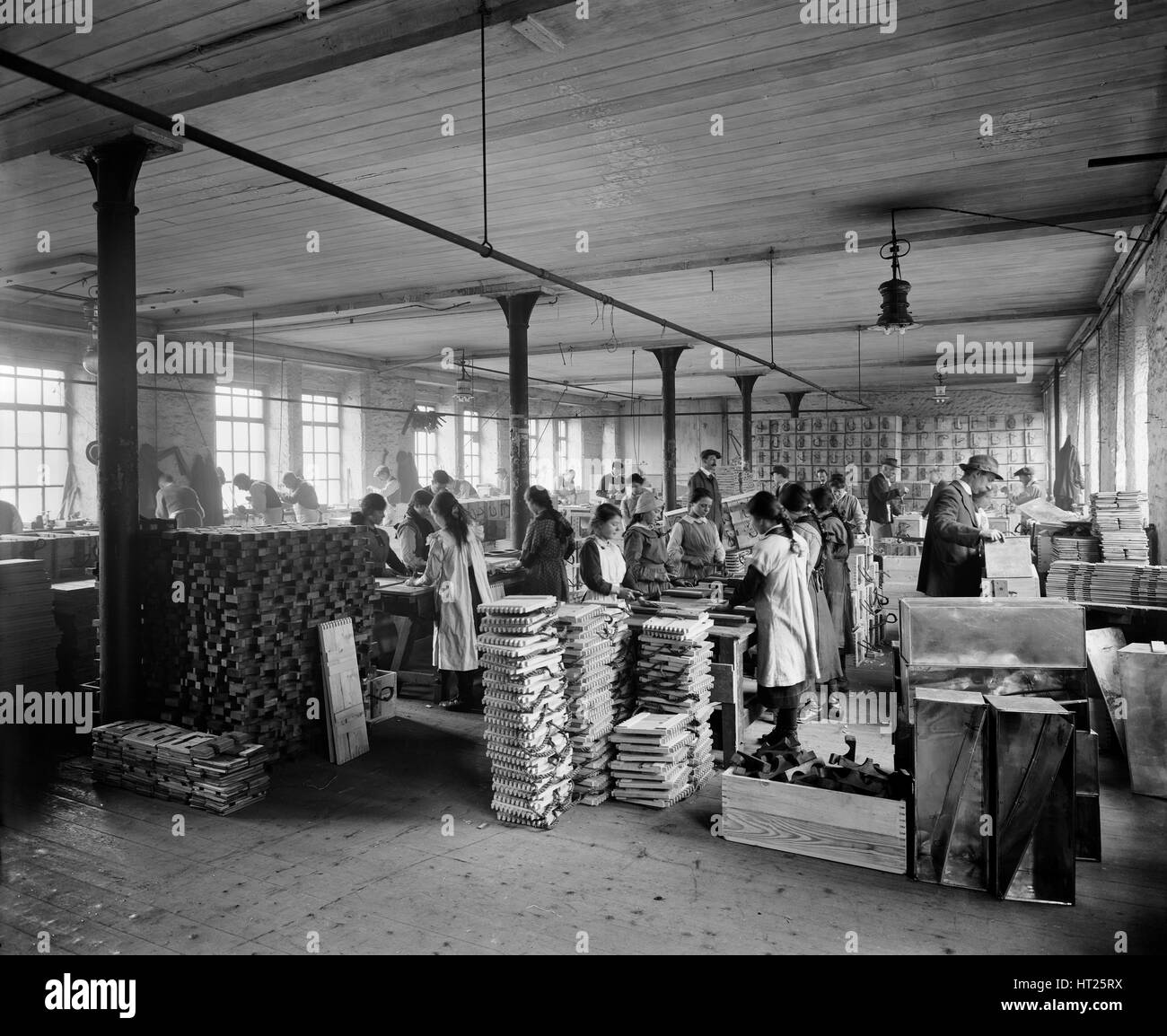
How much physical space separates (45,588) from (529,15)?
569cm

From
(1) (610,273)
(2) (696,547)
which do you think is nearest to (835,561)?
(2) (696,547)

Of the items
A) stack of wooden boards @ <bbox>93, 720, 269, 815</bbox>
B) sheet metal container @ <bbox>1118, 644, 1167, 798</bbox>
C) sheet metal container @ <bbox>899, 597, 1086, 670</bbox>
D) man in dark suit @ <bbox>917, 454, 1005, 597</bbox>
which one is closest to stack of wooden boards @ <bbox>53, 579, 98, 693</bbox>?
stack of wooden boards @ <bbox>93, 720, 269, 815</bbox>

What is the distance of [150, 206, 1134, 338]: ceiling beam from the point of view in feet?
21.7

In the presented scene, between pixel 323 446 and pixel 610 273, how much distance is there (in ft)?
32.5

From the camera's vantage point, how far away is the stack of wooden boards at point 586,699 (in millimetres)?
4742

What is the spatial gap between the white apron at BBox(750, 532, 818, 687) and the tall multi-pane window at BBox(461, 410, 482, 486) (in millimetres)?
15675

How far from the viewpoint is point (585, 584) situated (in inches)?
248

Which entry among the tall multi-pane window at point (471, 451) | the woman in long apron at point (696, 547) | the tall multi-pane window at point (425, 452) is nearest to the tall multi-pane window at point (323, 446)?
the tall multi-pane window at point (425, 452)
